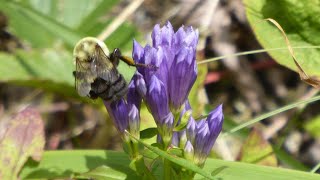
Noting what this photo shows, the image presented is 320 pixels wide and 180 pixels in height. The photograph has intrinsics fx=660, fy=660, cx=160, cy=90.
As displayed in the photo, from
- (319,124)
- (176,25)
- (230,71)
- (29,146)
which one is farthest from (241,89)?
(29,146)

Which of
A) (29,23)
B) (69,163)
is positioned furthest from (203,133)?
A: (29,23)

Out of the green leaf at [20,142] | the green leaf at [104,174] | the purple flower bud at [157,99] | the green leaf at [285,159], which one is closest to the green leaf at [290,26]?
the green leaf at [285,159]

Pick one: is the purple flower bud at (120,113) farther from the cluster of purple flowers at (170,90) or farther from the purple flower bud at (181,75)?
the purple flower bud at (181,75)

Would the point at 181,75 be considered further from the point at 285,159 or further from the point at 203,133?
the point at 285,159


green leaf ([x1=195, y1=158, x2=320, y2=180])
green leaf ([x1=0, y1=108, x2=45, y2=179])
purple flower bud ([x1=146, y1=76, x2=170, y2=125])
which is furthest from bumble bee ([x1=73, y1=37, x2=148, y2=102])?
green leaf ([x1=0, y1=108, x2=45, y2=179])

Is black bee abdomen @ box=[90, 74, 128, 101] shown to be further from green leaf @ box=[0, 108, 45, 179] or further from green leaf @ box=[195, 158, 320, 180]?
green leaf @ box=[0, 108, 45, 179]

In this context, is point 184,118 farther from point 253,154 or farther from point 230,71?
point 230,71
